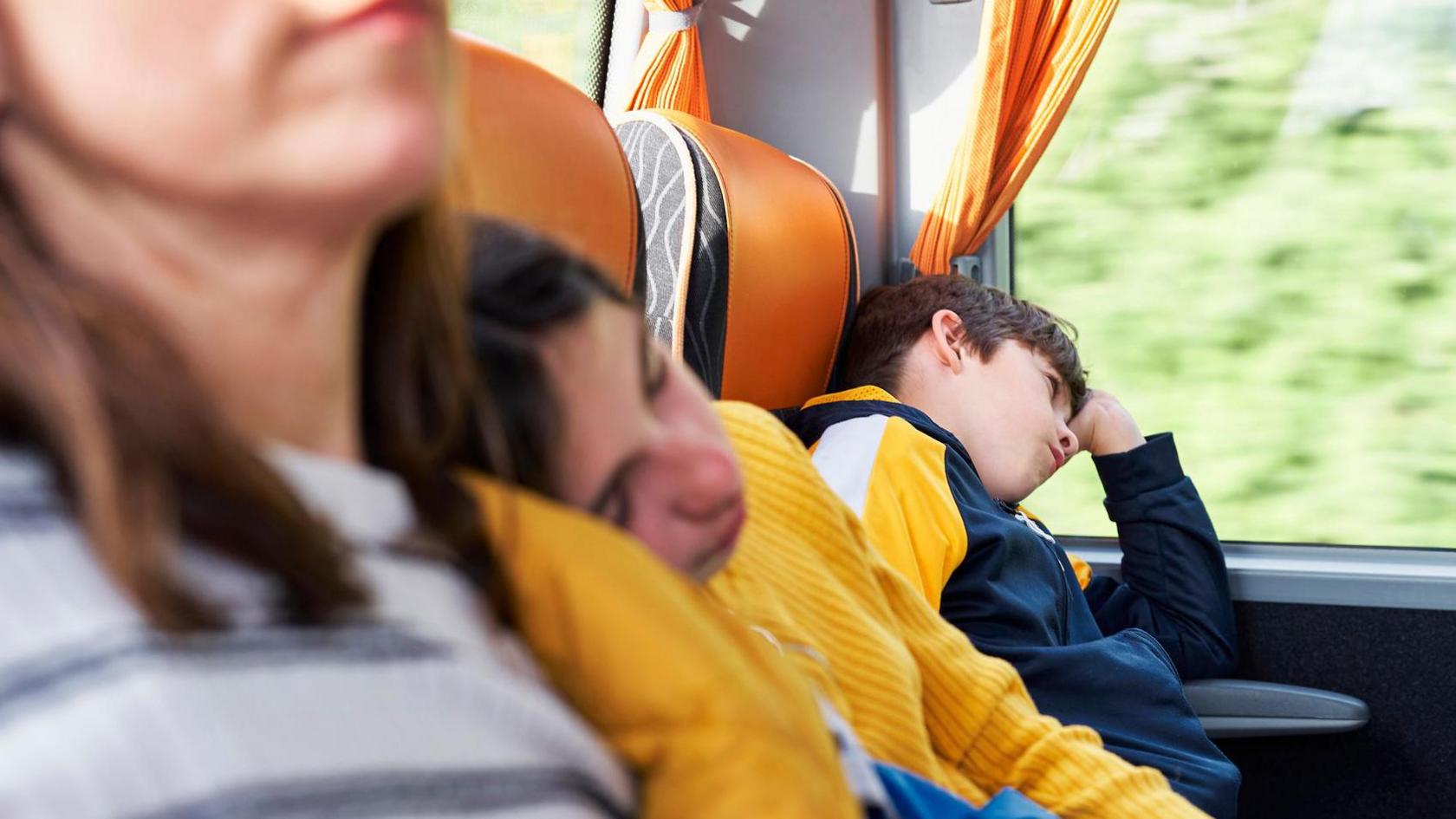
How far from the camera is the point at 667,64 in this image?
2115 millimetres

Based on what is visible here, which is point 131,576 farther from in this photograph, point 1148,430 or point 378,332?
point 1148,430

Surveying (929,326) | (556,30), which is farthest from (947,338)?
(556,30)

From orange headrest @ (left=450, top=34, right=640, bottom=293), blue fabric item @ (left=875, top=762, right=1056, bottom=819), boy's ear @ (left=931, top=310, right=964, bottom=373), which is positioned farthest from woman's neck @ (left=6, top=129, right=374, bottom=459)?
boy's ear @ (left=931, top=310, right=964, bottom=373)

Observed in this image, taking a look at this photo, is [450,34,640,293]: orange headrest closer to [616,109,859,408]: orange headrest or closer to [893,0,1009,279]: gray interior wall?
[616,109,859,408]: orange headrest

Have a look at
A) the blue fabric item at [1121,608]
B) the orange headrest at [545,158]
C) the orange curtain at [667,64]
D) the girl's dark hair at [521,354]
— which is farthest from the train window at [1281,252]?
the girl's dark hair at [521,354]

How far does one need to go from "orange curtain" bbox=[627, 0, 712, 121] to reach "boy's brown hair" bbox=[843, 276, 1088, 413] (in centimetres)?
46

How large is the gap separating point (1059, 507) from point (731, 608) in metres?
1.60

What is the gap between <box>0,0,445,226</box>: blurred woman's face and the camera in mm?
405

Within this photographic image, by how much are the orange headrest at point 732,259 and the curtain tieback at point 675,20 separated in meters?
0.47

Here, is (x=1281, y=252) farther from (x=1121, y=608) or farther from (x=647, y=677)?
(x=647, y=677)

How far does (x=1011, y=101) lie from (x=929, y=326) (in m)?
0.53

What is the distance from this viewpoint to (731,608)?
0.76m

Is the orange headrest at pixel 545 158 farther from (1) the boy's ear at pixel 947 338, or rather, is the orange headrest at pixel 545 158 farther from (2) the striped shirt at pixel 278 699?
(1) the boy's ear at pixel 947 338

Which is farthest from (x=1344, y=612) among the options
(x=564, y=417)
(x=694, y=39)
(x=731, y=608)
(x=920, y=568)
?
(x=564, y=417)
